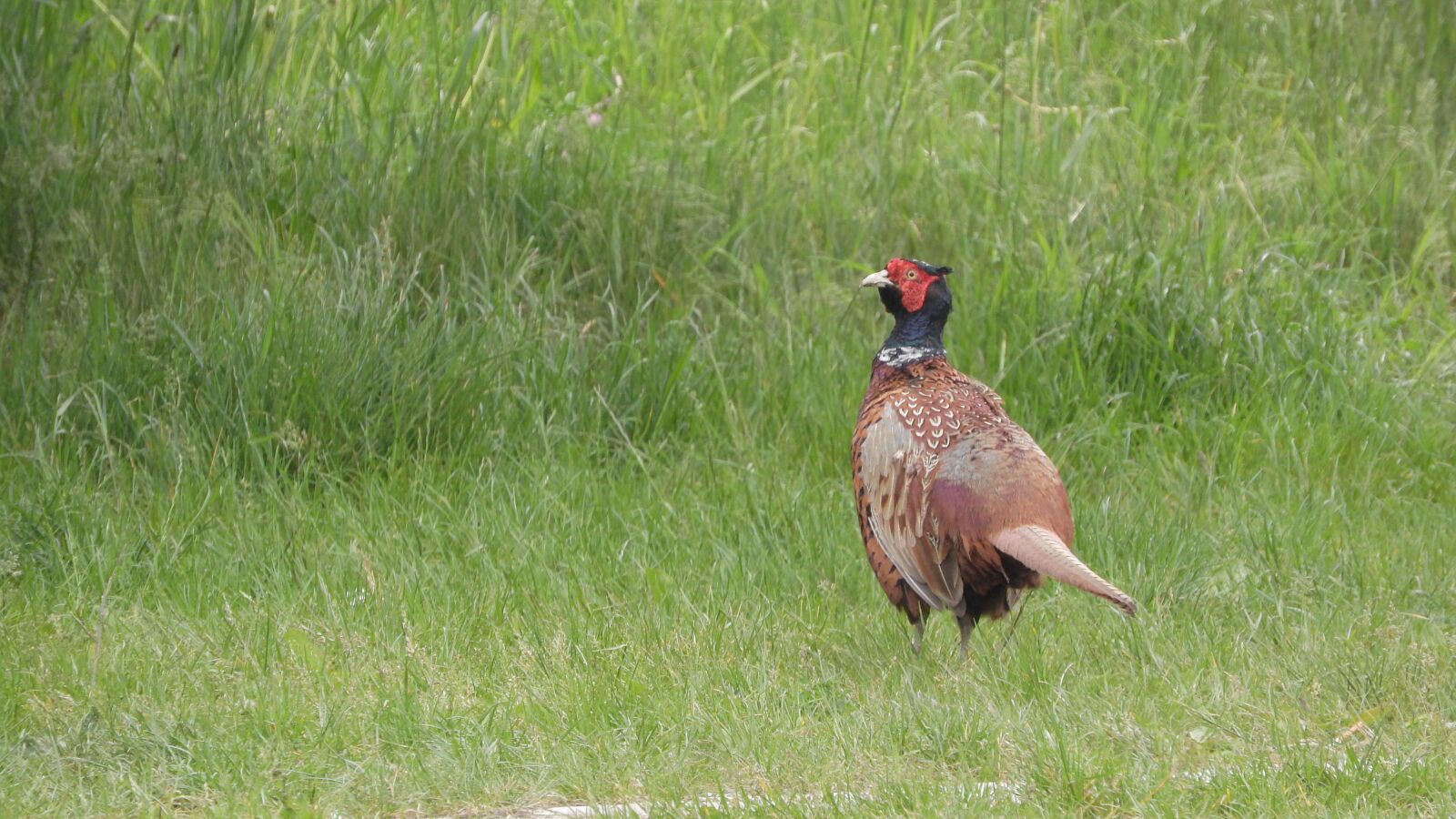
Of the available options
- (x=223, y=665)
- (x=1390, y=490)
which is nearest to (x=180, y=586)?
(x=223, y=665)

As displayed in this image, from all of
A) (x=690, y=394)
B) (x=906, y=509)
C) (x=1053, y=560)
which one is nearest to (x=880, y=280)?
(x=906, y=509)

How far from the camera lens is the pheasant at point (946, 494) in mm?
4391

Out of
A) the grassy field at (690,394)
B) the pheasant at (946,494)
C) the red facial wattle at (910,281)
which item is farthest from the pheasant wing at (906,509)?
the red facial wattle at (910,281)

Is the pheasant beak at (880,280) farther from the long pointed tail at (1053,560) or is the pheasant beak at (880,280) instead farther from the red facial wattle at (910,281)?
the long pointed tail at (1053,560)

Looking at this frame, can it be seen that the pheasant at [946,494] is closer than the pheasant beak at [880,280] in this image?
Yes

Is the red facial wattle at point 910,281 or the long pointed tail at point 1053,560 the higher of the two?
the red facial wattle at point 910,281

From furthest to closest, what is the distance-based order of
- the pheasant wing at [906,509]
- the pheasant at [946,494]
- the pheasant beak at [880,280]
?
the pheasant beak at [880,280] → the pheasant wing at [906,509] → the pheasant at [946,494]

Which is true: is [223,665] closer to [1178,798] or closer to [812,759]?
[812,759]

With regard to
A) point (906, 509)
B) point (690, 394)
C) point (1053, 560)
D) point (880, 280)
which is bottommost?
point (690, 394)

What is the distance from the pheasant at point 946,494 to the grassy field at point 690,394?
0.66ft

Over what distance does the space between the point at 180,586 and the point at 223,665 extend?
0.63 metres

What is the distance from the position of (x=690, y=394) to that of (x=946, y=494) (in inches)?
77.7

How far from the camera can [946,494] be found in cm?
451

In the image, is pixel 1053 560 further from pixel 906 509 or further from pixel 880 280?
pixel 880 280
